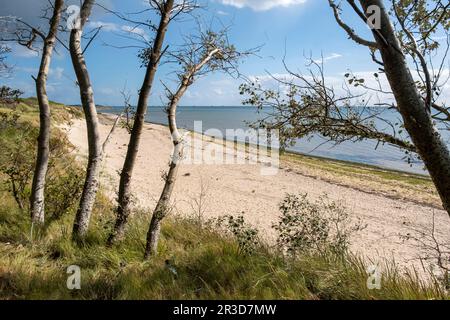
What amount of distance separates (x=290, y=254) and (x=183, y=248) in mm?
1635

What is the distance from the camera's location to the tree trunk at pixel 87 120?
16.8 ft

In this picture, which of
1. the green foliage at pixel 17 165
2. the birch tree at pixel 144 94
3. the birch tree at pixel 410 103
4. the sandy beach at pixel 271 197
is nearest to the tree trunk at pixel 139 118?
the birch tree at pixel 144 94

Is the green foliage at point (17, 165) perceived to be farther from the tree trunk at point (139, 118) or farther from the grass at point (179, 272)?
the tree trunk at point (139, 118)

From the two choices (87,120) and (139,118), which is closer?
(139,118)

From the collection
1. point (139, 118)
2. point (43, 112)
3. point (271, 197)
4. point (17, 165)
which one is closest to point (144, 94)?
point (139, 118)

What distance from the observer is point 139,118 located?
494cm

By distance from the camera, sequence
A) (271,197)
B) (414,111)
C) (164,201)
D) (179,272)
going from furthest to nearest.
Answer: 1. (271,197)
2. (164,201)
3. (179,272)
4. (414,111)

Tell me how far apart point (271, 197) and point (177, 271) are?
14032 millimetres

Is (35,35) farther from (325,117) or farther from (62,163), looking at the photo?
(62,163)

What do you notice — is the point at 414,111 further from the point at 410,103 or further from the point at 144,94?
the point at 144,94

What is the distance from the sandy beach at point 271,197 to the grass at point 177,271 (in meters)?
4.79

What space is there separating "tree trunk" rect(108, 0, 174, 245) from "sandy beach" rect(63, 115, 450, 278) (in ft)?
15.2
